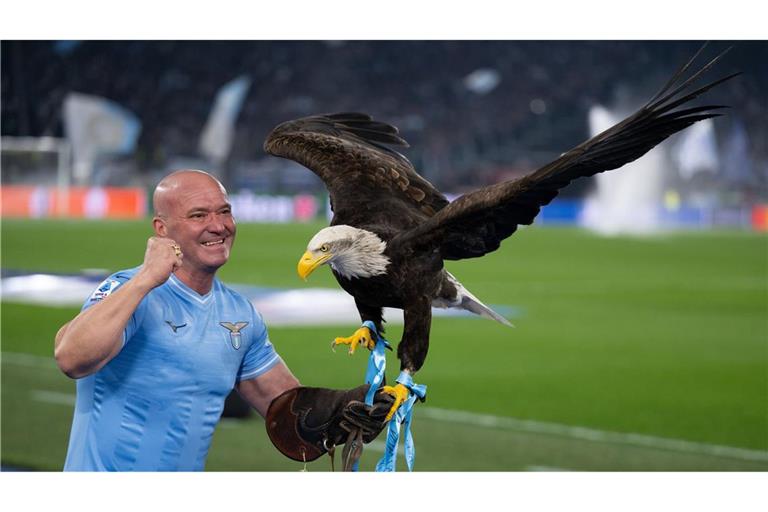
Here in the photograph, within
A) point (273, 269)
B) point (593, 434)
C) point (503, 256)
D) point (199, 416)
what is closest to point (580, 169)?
point (199, 416)

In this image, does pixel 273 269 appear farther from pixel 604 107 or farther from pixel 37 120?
pixel 604 107

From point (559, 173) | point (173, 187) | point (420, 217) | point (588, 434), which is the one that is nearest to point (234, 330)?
point (173, 187)

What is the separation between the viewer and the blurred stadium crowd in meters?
27.8

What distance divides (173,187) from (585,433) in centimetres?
511

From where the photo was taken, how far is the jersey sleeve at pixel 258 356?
2.70 meters

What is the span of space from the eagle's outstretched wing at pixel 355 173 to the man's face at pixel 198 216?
1.26 feet

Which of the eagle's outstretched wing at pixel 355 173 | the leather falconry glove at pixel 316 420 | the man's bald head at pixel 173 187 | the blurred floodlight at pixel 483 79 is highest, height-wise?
the blurred floodlight at pixel 483 79

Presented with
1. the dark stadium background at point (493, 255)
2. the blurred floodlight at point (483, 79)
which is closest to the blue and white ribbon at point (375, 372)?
the dark stadium background at point (493, 255)

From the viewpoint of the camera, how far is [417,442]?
631 centimetres

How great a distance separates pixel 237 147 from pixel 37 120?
317 inches

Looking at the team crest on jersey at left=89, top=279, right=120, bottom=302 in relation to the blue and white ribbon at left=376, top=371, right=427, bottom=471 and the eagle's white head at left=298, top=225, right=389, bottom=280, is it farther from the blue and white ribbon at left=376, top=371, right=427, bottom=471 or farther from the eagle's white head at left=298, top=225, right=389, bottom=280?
the blue and white ribbon at left=376, top=371, right=427, bottom=471

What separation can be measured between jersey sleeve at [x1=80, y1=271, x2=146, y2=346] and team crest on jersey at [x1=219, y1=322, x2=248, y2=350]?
219mm

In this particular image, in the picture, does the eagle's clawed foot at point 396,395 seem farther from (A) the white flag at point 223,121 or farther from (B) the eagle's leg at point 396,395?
(A) the white flag at point 223,121

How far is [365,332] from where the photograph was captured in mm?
2604
